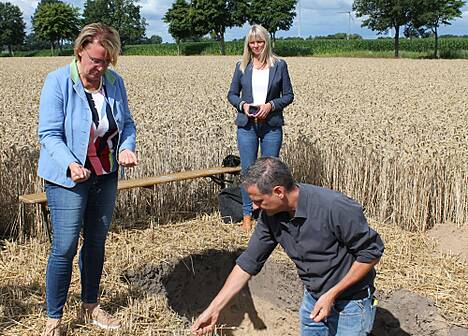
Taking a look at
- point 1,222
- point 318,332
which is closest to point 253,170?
point 318,332

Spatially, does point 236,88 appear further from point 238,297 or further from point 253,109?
point 238,297

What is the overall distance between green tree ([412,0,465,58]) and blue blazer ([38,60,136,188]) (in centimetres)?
5577

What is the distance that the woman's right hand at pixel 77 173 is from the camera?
3.05 metres

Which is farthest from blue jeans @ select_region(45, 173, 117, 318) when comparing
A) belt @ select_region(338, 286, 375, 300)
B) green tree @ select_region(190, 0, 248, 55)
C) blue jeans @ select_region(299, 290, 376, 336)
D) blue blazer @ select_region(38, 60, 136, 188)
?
green tree @ select_region(190, 0, 248, 55)

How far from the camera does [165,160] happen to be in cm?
616

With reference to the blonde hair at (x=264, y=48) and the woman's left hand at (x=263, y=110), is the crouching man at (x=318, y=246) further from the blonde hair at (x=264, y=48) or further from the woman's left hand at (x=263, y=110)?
the blonde hair at (x=264, y=48)

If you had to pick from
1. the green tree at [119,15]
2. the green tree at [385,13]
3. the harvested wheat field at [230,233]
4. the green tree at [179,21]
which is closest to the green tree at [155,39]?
the green tree at [119,15]

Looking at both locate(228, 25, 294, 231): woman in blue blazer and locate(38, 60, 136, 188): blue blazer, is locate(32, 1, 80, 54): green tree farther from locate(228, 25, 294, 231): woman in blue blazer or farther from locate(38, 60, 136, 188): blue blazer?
locate(38, 60, 136, 188): blue blazer

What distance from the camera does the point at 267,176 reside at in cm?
263

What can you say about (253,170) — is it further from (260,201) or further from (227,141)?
(227,141)

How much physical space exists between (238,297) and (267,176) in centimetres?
277

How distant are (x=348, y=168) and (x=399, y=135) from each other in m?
1.15

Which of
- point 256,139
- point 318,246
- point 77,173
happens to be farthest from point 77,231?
point 256,139

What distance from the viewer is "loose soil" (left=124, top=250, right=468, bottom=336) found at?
473 cm
